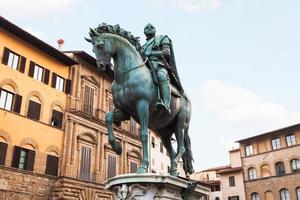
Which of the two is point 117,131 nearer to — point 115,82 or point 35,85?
point 35,85

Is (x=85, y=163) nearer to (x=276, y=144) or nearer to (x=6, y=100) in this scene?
(x=6, y=100)

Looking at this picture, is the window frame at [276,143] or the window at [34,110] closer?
the window at [34,110]

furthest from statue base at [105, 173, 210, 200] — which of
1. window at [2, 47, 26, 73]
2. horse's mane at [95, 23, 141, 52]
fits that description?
window at [2, 47, 26, 73]

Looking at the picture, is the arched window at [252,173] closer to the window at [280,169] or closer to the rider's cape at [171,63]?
the window at [280,169]

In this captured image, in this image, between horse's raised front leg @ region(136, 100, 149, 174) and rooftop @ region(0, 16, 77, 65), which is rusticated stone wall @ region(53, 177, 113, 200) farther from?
horse's raised front leg @ region(136, 100, 149, 174)

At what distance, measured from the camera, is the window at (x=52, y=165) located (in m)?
24.0

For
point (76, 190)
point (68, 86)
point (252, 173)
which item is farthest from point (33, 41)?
point (252, 173)

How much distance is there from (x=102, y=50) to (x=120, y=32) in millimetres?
Result: 564

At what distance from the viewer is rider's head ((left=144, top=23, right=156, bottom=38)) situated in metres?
6.28

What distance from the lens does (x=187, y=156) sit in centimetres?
629

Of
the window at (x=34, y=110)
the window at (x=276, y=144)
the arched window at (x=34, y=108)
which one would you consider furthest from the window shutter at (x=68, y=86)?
the window at (x=276, y=144)

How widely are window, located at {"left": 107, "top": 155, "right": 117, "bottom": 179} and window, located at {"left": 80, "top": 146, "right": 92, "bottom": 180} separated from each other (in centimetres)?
228

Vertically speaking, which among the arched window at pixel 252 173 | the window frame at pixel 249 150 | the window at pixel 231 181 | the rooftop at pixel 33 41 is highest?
the rooftop at pixel 33 41

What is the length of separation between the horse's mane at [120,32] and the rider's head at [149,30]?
39 cm
